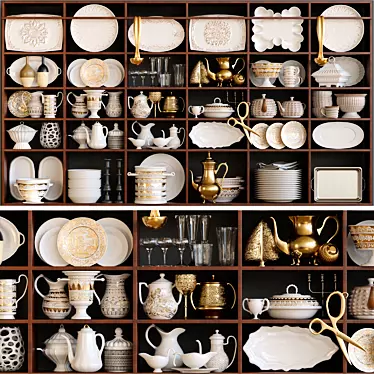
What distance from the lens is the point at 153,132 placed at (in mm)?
5617

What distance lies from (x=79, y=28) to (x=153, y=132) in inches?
31.1

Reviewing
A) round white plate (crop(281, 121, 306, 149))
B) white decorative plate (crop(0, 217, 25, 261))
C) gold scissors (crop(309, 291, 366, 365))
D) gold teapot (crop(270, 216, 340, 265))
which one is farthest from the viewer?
round white plate (crop(281, 121, 306, 149))

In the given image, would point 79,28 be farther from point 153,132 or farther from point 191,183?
point 191,183

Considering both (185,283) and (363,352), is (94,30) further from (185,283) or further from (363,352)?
(363,352)

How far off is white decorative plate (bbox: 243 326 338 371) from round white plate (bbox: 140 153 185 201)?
1.01 meters

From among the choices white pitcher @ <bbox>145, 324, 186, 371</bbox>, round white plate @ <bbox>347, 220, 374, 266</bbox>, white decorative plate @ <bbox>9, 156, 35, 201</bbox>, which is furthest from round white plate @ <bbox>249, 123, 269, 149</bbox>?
white decorative plate @ <bbox>9, 156, 35, 201</bbox>

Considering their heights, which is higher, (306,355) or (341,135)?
(341,135)

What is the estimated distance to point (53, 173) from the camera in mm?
5562

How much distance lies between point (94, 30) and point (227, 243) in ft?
5.13

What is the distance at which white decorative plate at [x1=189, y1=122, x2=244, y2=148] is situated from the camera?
18.1 feet

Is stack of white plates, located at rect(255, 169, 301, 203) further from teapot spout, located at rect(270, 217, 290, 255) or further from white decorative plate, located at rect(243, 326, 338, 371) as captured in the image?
white decorative plate, located at rect(243, 326, 338, 371)

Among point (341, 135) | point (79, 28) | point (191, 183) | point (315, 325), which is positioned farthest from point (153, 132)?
point (315, 325)

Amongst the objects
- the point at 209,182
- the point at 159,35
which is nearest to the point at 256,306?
the point at 209,182

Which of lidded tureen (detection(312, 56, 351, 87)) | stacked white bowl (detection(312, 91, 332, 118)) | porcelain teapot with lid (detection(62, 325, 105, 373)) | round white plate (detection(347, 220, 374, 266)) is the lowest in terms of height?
porcelain teapot with lid (detection(62, 325, 105, 373))
